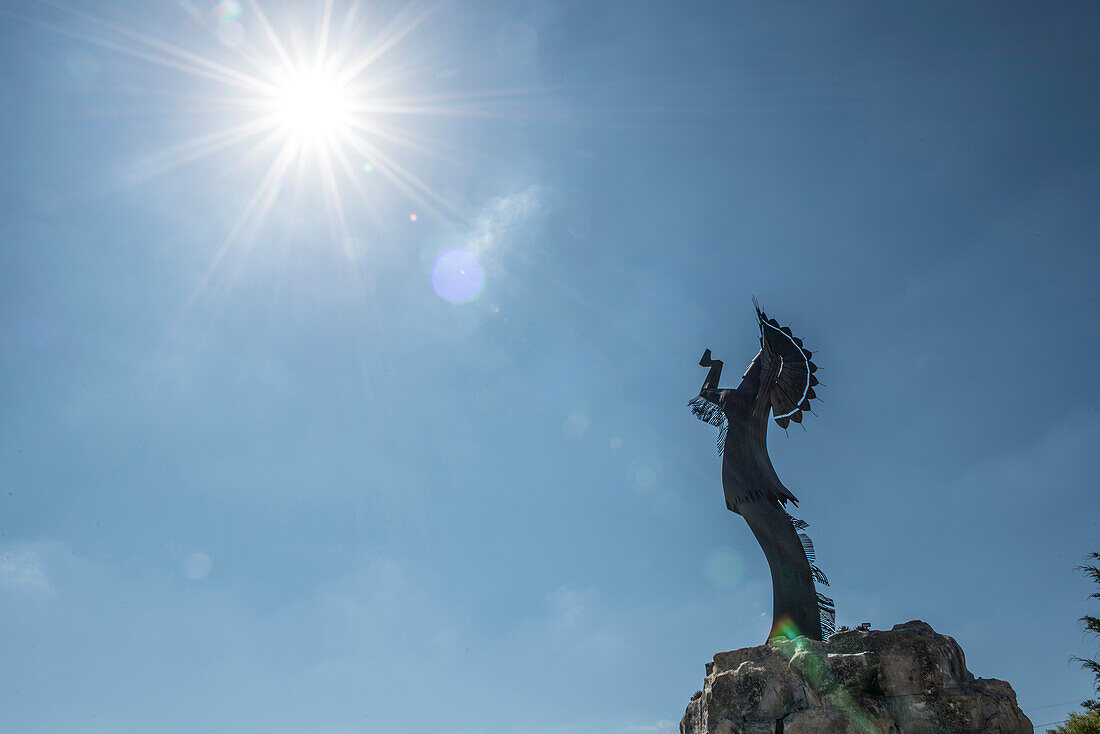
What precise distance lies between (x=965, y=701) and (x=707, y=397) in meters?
9.78

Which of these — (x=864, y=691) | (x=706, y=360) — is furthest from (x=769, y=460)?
(x=864, y=691)

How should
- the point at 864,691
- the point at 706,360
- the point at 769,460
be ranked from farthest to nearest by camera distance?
the point at 706,360
the point at 769,460
the point at 864,691

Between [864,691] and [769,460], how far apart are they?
6.92 m

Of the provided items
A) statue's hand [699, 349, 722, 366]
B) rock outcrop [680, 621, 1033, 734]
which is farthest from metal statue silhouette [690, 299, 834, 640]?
rock outcrop [680, 621, 1033, 734]

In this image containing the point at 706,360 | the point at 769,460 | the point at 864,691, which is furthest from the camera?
the point at 706,360

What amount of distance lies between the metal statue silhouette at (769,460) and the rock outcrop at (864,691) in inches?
88.2

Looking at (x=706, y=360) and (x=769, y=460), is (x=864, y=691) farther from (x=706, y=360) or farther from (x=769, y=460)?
(x=706, y=360)

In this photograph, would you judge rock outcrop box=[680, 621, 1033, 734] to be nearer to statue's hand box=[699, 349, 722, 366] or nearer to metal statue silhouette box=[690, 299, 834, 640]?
metal statue silhouette box=[690, 299, 834, 640]

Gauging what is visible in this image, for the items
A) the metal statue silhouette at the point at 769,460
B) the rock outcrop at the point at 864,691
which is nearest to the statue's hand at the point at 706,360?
the metal statue silhouette at the point at 769,460

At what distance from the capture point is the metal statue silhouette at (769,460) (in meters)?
16.9

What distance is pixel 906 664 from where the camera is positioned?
1331 cm

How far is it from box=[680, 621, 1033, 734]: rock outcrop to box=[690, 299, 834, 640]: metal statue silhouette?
7.35 ft

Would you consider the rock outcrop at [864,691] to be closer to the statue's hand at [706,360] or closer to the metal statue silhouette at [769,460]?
the metal statue silhouette at [769,460]

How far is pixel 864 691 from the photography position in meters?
13.3
